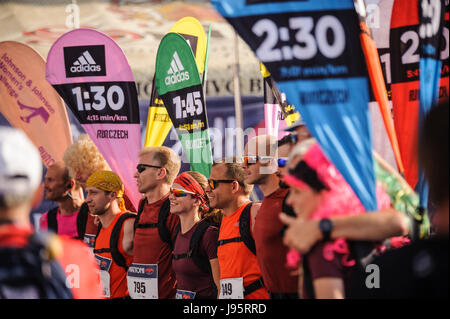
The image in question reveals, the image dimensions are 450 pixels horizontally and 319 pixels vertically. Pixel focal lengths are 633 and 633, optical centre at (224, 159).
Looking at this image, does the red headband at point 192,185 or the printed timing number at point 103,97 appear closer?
the red headband at point 192,185

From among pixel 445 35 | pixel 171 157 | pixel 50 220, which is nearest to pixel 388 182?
pixel 445 35

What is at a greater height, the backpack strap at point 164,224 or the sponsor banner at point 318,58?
the sponsor banner at point 318,58

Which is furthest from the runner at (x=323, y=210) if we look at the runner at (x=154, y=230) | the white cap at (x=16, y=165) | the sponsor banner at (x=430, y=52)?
the runner at (x=154, y=230)

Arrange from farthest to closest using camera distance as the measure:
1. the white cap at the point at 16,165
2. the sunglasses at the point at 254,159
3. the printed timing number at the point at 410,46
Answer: the sunglasses at the point at 254,159 → the printed timing number at the point at 410,46 → the white cap at the point at 16,165

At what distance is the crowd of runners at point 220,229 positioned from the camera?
2506mm

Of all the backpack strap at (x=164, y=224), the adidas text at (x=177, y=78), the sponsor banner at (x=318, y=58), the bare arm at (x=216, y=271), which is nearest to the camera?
the sponsor banner at (x=318, y=58)


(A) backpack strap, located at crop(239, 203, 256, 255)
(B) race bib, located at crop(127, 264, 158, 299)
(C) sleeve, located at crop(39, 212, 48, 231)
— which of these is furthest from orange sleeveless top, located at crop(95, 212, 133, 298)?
(A) backpack strap, located at crop(239, 203, 256, 255)

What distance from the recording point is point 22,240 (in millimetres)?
2557

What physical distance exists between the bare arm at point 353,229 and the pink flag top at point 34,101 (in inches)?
202

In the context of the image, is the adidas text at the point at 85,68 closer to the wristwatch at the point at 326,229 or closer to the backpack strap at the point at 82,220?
the backpack strap at the point at 82,220

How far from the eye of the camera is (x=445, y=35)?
4.44 meters

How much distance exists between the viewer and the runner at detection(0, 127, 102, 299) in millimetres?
2518

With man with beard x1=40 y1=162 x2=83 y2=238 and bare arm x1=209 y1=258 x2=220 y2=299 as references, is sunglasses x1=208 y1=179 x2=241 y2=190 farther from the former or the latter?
man with beard x1=40 y1=162 x2=83 y2=238

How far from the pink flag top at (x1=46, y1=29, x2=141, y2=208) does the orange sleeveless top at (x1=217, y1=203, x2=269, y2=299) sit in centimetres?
161
